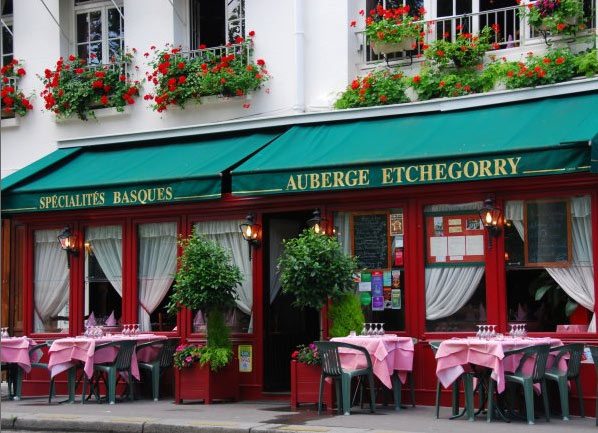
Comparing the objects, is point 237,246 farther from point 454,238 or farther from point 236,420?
point 236,420

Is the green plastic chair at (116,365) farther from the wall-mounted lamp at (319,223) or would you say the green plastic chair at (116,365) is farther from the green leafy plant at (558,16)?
the green leafy plant at (558,16)

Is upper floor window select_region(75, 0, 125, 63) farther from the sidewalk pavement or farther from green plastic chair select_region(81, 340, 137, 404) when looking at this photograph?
the sidewalk pavement

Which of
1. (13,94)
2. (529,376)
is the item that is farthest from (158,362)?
(13,94)

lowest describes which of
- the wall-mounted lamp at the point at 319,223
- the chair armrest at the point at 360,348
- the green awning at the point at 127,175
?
the chair armrest at the point at 360,348

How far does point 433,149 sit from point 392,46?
2361 millimetres

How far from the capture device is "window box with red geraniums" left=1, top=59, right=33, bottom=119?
671 inches

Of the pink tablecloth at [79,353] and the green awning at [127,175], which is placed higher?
the green awning at [127,175]

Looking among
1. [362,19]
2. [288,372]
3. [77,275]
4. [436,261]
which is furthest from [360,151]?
[77,275]

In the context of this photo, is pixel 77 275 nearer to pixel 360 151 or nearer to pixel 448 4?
pixel 360 151

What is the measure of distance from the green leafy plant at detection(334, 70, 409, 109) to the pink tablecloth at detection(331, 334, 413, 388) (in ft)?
11.5

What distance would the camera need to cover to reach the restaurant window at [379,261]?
1292 centimetres

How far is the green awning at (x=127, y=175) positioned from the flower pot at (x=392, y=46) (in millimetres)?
2051

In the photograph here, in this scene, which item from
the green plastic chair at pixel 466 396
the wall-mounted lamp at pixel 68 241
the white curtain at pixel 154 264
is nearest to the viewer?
the green plastic chair at pixel 466 396

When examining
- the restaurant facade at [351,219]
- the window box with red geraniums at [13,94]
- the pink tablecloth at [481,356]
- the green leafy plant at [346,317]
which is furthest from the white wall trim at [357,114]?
the pink tablecloth at [481,356]
